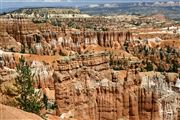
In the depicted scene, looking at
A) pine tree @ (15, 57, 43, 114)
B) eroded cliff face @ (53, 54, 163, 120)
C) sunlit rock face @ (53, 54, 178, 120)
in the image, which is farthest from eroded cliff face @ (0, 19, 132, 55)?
pine tree @ (15, 57, 43, 114)

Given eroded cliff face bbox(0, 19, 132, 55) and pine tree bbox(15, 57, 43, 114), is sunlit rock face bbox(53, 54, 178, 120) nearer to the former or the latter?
pine tree bbox(15, 57, 43, 114)

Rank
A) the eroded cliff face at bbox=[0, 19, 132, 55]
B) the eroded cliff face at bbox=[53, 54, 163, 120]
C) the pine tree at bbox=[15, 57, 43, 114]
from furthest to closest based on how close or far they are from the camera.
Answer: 1. the eroded cliff face at bbox=[0, 19, 132, 55]
2. the eroded cliff face at bbox=[53, 54, 163, 120]
3. the pine tree at bbox=[15, 57, 43, 114]

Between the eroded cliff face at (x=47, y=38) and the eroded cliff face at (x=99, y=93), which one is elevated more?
the eroded cliff face at (x=99, y=93)

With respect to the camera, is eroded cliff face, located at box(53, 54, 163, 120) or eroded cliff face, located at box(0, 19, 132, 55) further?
eroded cliff face, located at box(0, 19, 132, 55)

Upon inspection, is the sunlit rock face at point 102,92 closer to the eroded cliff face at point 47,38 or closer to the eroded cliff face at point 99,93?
the eroded cliff face at point 99,93

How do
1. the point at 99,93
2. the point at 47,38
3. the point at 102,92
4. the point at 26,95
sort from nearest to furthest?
the point at 26,95
the point at 99,93
the point at 102,92
the point at 47,38

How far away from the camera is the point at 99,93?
53.8m

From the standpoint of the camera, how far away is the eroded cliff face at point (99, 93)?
51.6m

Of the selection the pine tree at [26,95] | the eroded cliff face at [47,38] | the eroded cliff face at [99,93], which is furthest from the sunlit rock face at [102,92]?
the eroded cliff face at [47,38]

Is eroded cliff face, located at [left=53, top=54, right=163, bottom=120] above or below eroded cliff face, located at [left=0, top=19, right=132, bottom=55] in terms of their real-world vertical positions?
above

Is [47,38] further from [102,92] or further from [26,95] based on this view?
[26,95]

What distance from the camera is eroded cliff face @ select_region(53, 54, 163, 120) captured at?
2030 inches

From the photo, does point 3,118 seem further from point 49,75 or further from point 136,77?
point 49,75

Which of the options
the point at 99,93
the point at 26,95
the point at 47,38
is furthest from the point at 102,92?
the point at 47,38
